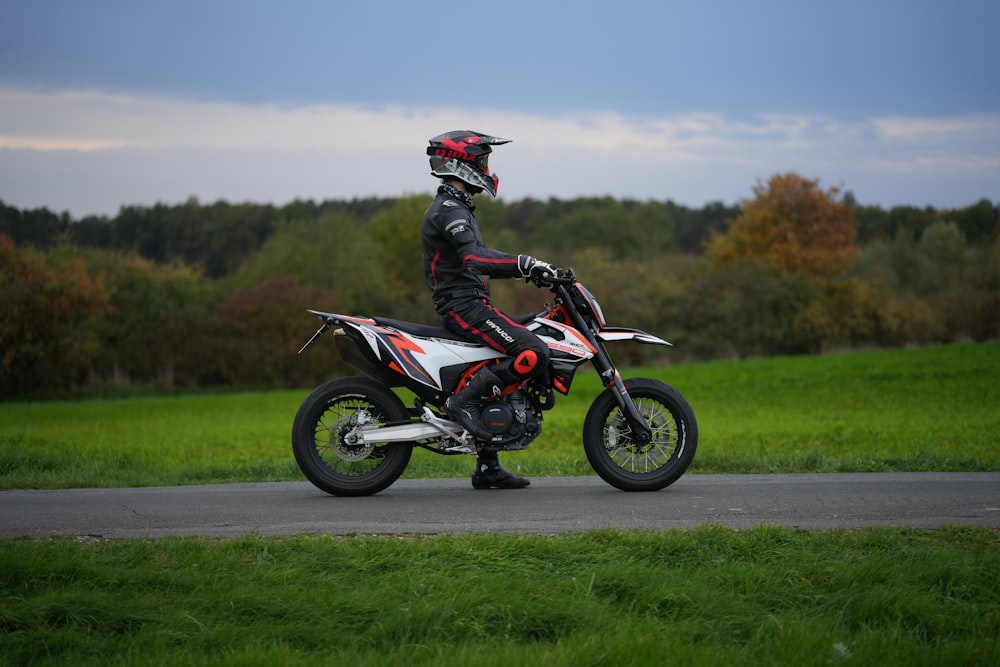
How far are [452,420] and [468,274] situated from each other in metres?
1.10

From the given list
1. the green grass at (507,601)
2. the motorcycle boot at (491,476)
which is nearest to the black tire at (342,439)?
the motorcycle boot at (491,476)

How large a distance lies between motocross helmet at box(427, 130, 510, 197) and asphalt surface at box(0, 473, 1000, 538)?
2.37 m

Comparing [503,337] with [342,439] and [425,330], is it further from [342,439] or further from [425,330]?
[342,439]

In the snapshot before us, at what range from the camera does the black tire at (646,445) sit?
27.7 ft

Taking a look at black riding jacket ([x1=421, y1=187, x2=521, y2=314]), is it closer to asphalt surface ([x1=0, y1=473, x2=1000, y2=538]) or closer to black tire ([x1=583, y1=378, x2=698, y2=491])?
black tire ([x1=583, y1=378, x2=698, y2=491])

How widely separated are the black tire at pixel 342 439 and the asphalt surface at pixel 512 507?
0.53 feet

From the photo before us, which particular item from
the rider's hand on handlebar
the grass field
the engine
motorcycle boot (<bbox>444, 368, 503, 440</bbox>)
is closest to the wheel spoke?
the engine

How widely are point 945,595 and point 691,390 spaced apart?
1372 inches

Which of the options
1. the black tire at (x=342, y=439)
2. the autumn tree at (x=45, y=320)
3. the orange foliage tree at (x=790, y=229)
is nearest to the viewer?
the black tire at (x=342, y=439)

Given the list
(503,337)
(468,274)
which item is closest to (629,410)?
(503,337)

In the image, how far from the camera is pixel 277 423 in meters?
32.8

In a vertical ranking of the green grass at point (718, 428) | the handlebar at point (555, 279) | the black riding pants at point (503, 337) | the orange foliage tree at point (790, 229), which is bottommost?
the green grass at point (718, 428)

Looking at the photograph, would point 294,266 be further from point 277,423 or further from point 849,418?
point 849,418

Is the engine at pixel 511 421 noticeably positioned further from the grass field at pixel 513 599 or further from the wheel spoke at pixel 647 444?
the grass field at pixel 513 599
